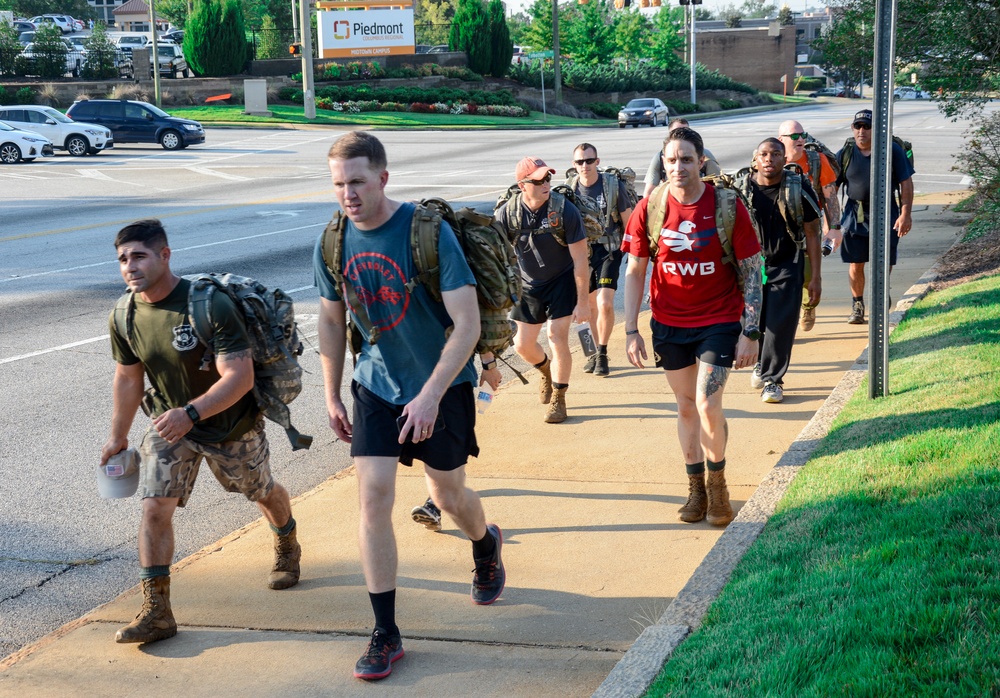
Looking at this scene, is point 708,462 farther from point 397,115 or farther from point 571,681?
point 397,115

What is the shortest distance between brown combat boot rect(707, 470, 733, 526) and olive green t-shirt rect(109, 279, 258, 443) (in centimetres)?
256

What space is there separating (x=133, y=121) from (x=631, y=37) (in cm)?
4906

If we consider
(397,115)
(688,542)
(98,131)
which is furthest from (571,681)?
(397,115)

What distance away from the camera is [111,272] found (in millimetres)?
15352

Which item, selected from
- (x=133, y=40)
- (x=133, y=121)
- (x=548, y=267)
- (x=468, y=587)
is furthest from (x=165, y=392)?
(x=133, y=40)

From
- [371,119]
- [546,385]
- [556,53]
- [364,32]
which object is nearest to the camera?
[546,385]

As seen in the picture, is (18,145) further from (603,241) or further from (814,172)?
(814,172)

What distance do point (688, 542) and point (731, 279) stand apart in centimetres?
139

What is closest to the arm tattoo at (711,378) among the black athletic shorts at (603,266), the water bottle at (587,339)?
the water bottle at (587,339)

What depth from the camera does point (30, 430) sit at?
823cm

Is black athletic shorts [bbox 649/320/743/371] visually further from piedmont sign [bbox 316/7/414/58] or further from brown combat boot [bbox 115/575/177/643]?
piedmont sign [bbox 316/7/414/58]

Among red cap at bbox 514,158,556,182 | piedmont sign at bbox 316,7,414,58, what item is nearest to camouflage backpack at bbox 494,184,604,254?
red cap at bbox 514,158,556,182

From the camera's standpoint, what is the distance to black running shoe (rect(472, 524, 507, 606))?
16.7 ft

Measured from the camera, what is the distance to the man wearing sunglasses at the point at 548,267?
7.73 metres
